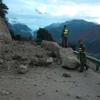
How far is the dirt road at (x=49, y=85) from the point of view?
1634cm

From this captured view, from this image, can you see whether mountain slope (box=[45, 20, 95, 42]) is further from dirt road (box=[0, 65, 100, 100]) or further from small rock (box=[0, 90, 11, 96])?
small rock (box=[0, 90, 11, 96])

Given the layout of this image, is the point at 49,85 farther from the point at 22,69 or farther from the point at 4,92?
the point at 22,69

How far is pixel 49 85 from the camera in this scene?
18344mm

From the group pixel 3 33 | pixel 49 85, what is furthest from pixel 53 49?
pixel 49 85

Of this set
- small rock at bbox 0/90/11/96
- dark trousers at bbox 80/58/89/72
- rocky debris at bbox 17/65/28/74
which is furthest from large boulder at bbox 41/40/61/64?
small rock at bbox 0/90/11/96

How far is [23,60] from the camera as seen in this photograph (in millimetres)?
23438

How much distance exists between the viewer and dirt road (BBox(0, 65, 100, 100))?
16344 mm

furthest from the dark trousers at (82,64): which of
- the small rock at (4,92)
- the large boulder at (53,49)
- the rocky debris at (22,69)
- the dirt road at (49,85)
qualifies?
the small rock at (4,92)

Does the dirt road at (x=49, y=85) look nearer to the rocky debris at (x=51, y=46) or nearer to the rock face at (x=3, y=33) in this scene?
the rocky debris at (x=51, y=46)

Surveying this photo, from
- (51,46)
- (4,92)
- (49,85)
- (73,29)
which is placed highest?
(51,46)

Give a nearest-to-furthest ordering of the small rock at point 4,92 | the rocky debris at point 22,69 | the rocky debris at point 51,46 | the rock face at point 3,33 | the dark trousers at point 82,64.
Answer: the small rock at point 4,92
the rocky debris at point 22,69
the dark trousers at point 82,64
the rocky debris at point 51,46
the rock face at point 3,33

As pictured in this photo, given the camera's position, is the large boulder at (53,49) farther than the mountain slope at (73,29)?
No

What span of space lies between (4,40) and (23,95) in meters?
15.4

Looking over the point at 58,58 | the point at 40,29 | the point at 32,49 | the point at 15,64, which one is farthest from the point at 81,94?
the point at 40,29
